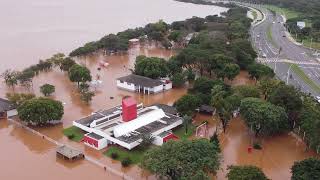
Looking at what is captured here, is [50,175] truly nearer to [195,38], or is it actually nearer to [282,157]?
[282,157]

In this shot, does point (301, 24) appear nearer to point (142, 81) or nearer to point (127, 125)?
point (142, 81)

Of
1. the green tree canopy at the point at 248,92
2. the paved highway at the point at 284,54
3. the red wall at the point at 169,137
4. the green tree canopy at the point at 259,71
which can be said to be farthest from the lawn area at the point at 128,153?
the paved highway at the point at 284,54

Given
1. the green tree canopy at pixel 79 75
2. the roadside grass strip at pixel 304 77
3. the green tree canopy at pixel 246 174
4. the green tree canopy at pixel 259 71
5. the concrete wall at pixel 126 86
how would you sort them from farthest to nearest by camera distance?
the green tree canopy at pixel 259 71 < the roadside grass strip at pixel 304 77 < the concrete wall at pixel 126 86 < the green tree canopy at pixel 79 75 < the green tree canopy at pixel 246 174

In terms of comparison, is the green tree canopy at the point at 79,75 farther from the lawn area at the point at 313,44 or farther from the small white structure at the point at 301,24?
the small white structure at the point at 301,24

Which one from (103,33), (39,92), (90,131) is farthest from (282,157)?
(103,33)

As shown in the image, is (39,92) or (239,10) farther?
(239,10)

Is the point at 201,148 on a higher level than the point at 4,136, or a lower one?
higher
